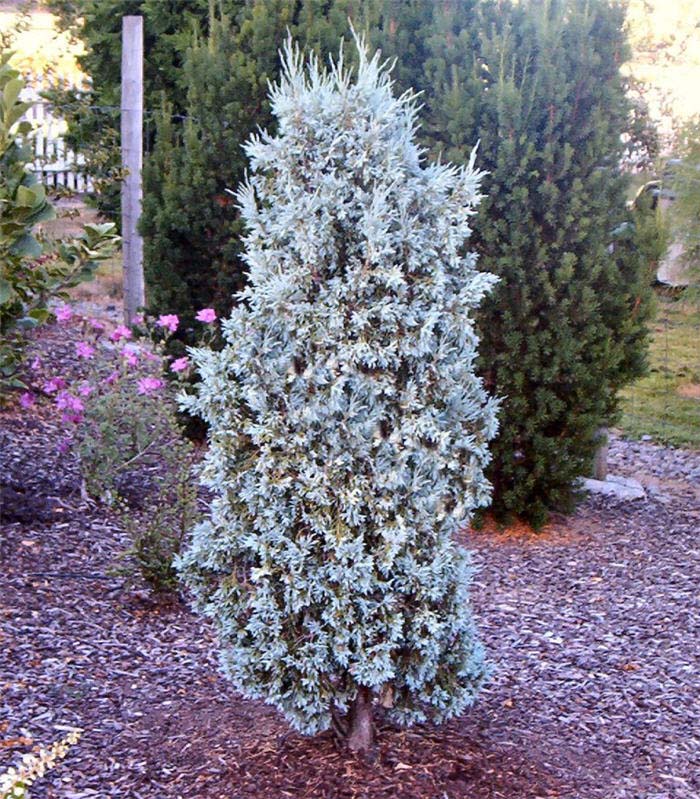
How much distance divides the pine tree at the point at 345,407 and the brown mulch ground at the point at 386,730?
0.29 metres

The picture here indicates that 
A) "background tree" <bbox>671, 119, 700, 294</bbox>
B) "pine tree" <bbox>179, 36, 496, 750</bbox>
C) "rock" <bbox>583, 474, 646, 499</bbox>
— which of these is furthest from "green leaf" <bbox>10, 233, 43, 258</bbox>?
"background tree" <bbox>671, 119, 700, 294</bbox>

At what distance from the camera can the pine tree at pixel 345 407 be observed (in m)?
2.67

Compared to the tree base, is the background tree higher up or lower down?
Answer: higher up

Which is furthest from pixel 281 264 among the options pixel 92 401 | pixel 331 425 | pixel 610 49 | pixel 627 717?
pixel 610 49

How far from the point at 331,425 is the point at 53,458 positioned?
142 inches

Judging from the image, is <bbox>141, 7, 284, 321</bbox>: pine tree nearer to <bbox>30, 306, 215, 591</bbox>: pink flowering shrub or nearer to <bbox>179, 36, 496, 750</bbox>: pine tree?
<bbox>30, 306, 215, 591</bbox>: pink flowering shrub

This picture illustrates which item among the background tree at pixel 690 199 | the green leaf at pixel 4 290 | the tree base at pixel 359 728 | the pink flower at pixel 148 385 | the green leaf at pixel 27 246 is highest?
the background tree at pixel 690 199

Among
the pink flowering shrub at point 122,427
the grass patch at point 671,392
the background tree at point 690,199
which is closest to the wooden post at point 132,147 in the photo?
the pink flowering shrub at point 122,427

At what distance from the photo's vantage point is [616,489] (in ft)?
21.6

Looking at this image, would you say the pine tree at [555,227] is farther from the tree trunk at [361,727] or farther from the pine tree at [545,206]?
the tree trunk at [361,727]

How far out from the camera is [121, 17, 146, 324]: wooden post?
724 centimetres

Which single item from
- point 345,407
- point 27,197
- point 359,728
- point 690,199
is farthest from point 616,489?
point 345,407

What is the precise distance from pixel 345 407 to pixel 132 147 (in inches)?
205

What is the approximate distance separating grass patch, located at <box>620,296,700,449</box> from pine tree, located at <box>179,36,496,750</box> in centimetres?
514
